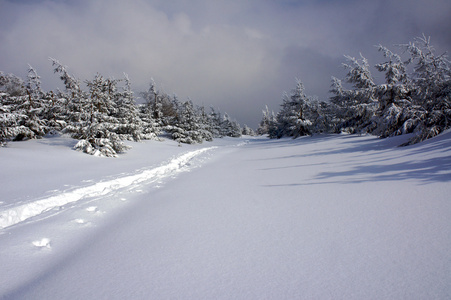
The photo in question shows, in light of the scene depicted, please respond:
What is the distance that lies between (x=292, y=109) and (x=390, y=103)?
64.5 ft

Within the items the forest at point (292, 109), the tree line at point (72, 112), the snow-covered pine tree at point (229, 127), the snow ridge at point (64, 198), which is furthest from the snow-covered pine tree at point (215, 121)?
the snow ridge at point (64, 198)

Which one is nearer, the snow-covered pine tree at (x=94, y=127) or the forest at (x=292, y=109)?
the forest at (x=292, y=109)

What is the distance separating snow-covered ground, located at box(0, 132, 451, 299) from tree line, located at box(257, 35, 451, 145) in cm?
682

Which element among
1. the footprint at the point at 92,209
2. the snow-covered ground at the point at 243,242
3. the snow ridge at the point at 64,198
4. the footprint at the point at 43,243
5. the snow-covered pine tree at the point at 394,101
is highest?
the snow-covered pine tree at the point at 394,101

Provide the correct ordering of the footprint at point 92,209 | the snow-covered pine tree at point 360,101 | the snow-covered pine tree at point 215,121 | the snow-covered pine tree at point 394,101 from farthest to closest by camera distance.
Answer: the snow-covered pine tree at point 215,121
the snow-covered pine tree at point 360,101
the snow-covered pine tree at point 394,101
the footprint at point 92,209

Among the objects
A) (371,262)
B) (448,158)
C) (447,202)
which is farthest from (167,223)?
(448,158)

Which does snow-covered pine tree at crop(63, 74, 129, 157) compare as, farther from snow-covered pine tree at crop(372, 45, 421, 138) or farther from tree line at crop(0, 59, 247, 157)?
snow-covered pine tree at crop(372, 45, 421, 138)

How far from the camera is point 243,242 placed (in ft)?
9.07

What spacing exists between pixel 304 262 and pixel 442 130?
12.2 metres

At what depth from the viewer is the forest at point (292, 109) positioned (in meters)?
10.7

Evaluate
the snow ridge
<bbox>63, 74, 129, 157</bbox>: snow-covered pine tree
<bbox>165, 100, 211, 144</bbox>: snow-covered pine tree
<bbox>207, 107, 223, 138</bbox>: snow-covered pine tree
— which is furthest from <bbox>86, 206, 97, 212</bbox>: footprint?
<bbox>207, 107, 223, 138</bbox>: snow-covered pine tree

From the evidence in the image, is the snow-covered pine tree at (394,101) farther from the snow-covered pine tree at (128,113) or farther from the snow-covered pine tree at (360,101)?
the snow-covered pine tree at (128,113)

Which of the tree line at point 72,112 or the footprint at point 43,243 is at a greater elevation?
the tree line at point 72,112

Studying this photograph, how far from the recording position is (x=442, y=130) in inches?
383
